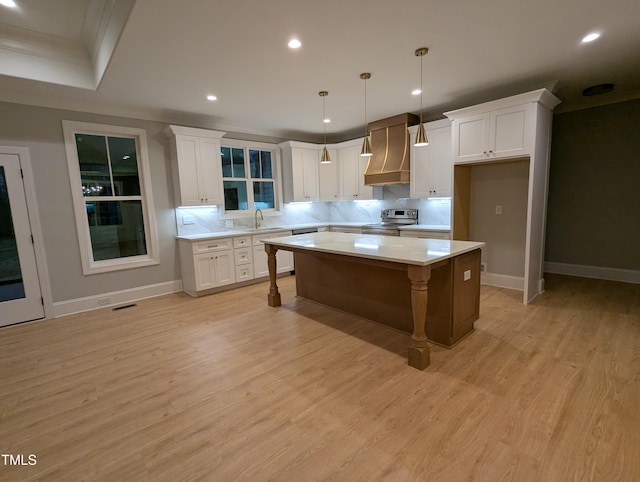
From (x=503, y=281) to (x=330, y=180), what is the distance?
3543 mm

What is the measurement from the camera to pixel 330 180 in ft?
20.3

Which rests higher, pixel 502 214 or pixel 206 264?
pixel 502 214

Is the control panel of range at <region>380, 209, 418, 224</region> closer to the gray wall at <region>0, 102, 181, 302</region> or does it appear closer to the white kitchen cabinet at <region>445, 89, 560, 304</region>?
the white kitchen cabinet at <region>445, 89, 560, 304</region>

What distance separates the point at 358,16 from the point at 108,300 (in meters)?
4.53

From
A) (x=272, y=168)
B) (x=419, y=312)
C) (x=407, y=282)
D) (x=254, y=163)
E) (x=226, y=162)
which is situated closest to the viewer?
(x=419, y=312)

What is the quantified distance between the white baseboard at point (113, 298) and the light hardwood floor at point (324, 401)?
49 cm

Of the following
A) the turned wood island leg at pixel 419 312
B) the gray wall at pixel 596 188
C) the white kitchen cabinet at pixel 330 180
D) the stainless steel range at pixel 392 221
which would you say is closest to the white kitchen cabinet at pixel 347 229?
the stainless steel range at pixel 392 221

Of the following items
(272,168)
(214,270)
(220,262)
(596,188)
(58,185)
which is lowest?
(214,270)

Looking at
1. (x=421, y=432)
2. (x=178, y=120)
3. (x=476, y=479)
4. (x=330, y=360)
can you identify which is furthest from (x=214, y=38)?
(x=476, y=479)

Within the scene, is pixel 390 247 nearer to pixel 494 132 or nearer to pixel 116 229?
pixel 494 132

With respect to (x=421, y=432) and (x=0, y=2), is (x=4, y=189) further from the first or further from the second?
(x=421, y=432)

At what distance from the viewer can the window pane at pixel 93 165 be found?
4.05m

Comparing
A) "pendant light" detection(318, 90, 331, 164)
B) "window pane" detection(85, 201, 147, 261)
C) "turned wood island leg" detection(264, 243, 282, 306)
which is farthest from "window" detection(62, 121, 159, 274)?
"pendant light" detection(318, 90, 331, 164)

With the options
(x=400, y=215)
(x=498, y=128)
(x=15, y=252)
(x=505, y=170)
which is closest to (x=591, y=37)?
(x=498, y=128)
